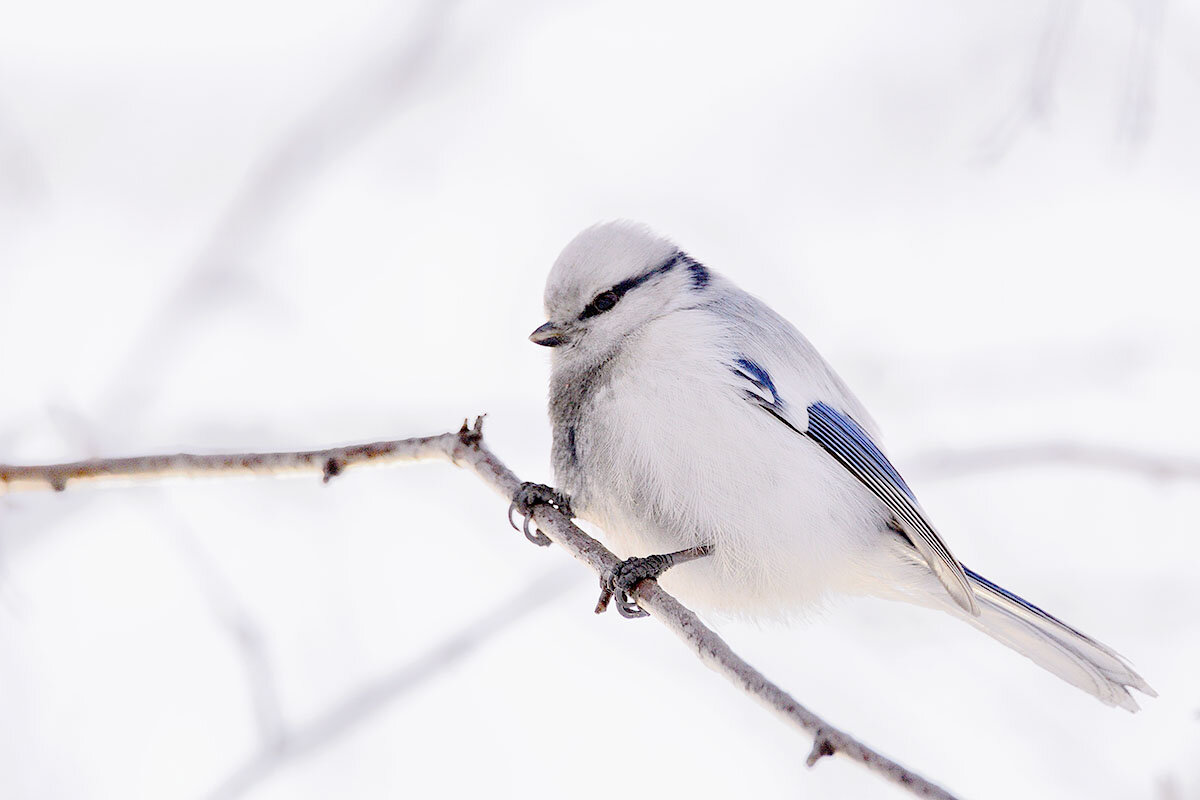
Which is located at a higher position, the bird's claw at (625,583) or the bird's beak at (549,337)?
the bird's beak at (549,337)

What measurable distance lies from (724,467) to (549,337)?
1.90 feet

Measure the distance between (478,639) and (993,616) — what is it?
1.23m

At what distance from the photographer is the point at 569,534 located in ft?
6.57

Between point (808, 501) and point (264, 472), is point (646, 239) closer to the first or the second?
point (808, 501)

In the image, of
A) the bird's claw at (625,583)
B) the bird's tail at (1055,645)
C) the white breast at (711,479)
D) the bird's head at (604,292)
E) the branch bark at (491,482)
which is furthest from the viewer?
the bird's head at (604,292)

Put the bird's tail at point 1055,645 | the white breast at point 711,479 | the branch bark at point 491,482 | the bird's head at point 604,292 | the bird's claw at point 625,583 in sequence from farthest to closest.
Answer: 1. the bird's head at point 604,292
2. the bird's tail at point 1055,645
3. the white breast at point 711,479
4. the bird's claw at point 625,583
5. the branch bark at point 491,482

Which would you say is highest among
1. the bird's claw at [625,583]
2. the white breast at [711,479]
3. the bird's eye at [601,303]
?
the bird's eye at [601,303]

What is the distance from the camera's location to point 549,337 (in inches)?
98.2

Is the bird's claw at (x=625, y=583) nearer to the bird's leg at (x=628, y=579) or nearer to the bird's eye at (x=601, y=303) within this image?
the bird's leg at (x=628, y=579)

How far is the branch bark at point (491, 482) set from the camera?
1282 mm

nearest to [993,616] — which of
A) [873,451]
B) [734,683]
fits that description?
[873,451]

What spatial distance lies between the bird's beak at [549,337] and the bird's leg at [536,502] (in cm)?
37

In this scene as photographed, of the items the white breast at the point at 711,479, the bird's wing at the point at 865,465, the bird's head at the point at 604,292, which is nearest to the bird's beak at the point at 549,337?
the bird's head at the point at 604,292

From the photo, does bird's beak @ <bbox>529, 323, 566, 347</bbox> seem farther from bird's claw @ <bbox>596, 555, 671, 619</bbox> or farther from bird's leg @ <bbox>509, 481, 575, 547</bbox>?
bird's claw @ <bbox>596, 555, 671, 619</bbox>
